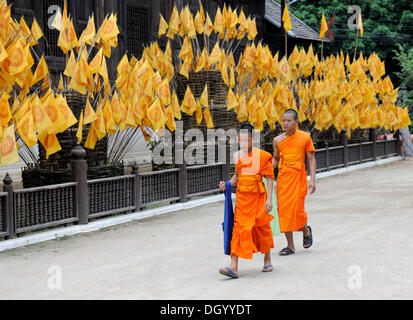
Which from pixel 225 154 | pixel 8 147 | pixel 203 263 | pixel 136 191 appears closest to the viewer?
pixel 203 263

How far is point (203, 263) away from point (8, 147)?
2.98m

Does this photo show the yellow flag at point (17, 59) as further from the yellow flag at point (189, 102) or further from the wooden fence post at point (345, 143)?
the wooden fence post at point (345, 143)

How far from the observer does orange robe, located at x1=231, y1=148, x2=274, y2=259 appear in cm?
715

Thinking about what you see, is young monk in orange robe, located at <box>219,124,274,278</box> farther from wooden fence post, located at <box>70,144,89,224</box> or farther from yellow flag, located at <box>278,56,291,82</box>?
yellow flag, located at <box>278,56,291,82</box>

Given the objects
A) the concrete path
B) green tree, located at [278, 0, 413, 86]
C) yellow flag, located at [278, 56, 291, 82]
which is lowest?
the concrete path

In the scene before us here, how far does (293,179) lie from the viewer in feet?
27.8

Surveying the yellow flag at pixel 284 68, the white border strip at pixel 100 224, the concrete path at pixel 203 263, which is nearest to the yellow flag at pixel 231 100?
the white border strip at pixel 100 224

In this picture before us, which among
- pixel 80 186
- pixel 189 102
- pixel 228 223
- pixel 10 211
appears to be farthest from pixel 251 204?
pixel 189 102

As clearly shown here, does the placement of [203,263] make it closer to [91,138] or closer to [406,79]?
[91,138]

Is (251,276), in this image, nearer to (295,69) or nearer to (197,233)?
(197,233)

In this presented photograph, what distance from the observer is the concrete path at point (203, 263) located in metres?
6.51

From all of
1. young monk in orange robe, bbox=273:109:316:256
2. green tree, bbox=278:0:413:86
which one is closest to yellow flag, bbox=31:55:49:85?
young monk in orange robe, bbox=273:109:316:256

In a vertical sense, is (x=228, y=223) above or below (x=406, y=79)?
below

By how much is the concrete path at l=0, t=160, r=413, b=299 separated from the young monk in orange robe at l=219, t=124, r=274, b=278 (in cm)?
34
